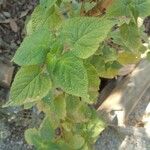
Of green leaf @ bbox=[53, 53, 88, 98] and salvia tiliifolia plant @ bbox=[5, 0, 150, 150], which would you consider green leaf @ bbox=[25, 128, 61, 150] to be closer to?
salvia tiliifolia plant @ bbox=[5, 0, 150, 150]

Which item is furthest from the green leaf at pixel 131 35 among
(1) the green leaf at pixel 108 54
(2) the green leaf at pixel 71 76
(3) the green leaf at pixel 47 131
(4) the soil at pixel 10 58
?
(4) the soil at pixel 10 58

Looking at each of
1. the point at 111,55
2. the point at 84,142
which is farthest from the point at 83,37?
the point at 84,142

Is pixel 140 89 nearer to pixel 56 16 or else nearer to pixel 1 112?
pixel 1 112

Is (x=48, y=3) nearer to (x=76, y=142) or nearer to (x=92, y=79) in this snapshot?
(x=92, y=79)

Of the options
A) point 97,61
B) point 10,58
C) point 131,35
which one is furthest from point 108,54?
point 10,58

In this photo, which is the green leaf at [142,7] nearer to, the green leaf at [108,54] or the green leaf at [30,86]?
the green leaf at [108,54]

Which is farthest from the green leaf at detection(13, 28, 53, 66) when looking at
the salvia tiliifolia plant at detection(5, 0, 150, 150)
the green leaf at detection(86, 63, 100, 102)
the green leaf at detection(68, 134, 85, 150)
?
the green leaf at detection(68, 134, 85, 150)

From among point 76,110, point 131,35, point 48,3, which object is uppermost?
point 48,3

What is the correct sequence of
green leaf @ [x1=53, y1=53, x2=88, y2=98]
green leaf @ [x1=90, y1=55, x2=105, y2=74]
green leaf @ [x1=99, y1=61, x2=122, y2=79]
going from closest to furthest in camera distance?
green leaf @ [x1=53, y1=53, x2=88, y2=98], green leaf @ [x1=90, y1=55, x2=105, y2=74], green leaf @ [x1=99, y1=61, x2=122, y2=79]
